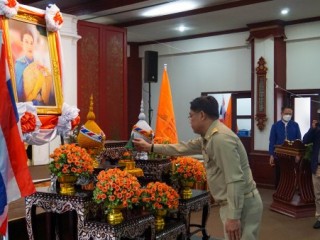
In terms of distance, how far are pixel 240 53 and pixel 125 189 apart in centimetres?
616

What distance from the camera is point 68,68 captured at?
6.24 metres

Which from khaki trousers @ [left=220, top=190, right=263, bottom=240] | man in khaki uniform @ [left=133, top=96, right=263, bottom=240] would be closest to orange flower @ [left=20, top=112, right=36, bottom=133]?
man in khaki uniform @ [left=133, top=96, right=263, bottom=240]

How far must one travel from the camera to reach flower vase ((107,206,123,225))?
2.72 m

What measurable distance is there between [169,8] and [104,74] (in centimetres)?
145

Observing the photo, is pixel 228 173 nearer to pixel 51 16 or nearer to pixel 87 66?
pixel 51 16

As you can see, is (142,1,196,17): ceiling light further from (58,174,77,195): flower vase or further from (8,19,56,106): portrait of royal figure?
(58,174,77,195): flower vase

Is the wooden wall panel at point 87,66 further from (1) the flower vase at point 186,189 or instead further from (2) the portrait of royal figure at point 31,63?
(1) the flower vase at point 186,189

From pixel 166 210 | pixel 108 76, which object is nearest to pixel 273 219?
pixel 166 210

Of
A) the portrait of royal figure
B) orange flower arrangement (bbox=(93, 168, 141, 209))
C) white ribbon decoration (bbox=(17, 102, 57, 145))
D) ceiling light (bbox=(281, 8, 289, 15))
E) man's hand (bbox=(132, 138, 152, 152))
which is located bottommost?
orange flower arrangement (bbox=(93, 168, 141, 209))

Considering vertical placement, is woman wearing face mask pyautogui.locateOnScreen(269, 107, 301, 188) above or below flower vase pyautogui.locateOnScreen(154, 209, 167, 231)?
above

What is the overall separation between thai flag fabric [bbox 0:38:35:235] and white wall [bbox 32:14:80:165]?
395 cm

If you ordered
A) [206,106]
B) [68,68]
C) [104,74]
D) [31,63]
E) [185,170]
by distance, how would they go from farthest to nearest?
1. [104,74]
2. [68,68]
3. [185,170]
4. [31,63]
5. [206,106]

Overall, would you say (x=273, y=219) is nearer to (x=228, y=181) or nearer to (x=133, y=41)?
(x=228, y=181)

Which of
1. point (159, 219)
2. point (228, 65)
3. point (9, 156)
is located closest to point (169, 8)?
point (228, 65)
